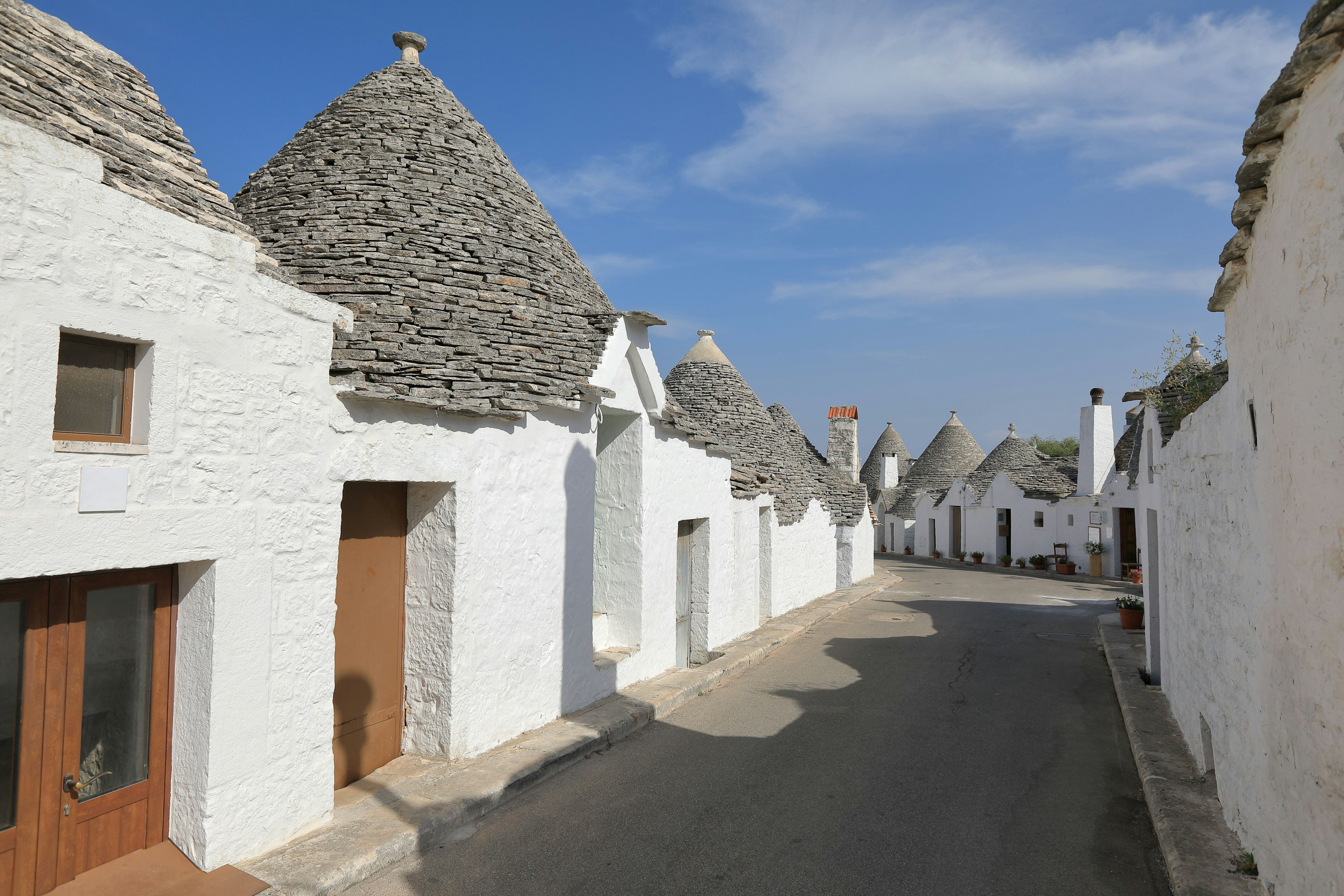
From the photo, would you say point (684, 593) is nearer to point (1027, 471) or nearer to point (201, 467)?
point (201, 467)

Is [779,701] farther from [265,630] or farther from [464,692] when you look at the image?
[265,630]

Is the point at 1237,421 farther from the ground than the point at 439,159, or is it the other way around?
the point at 439,159

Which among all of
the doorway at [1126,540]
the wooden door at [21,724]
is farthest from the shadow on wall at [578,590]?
the doorway at [1126,540]

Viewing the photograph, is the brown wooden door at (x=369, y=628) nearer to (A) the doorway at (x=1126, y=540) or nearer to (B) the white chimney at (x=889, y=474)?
(A) the doorway at (x=1126, y=540)

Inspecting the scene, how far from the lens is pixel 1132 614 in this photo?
13805 millimetres

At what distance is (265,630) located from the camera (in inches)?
184

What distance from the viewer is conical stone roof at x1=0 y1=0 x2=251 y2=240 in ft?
14.0

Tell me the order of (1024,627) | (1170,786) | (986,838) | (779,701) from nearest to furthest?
1. (986,838)
2. (1170,786)
3. (779,701)
4. (1024,627)

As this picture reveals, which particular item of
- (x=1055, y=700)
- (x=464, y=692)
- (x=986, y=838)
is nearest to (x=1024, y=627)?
(x=1055, y=700)

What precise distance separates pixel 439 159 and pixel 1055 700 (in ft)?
30.6

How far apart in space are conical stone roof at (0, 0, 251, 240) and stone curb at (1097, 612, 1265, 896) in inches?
268

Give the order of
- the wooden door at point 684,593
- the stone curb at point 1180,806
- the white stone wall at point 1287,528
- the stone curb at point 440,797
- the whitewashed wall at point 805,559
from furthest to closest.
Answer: the whitewashed wall at point 805,559 < the wooden door at point 684,593 < the stone curb at point 440,797 < the stone curb at point 1180,806 < the white stone wall at point 1287,528

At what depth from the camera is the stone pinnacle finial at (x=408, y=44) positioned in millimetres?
9266

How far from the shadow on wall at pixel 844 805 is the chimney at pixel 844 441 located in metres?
15.1
